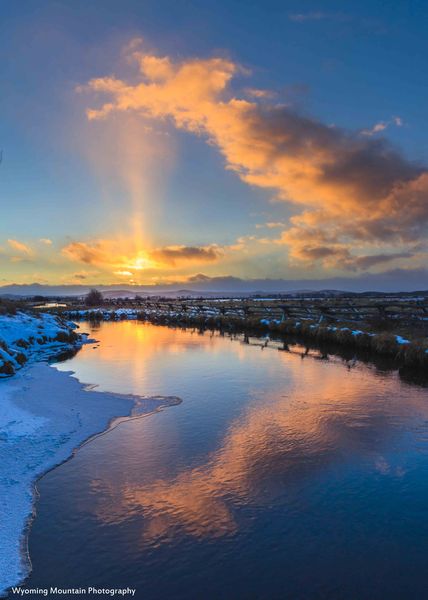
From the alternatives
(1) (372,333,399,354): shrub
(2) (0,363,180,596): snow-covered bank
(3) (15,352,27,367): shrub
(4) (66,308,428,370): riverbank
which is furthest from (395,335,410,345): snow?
(3) (15,352,27,367): shrub

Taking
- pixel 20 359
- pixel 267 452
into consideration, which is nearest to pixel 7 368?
pixel 20 359

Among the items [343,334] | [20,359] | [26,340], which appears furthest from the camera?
[343,334]

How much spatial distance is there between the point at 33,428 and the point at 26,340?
13.1 m

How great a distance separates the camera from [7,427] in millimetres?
7602

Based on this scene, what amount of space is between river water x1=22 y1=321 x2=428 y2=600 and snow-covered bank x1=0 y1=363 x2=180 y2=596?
25 centimetres

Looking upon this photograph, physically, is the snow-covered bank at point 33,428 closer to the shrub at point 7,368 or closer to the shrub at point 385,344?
the shrub at point 7,368

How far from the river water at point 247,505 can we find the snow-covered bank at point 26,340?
798 cm

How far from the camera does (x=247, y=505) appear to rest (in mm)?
5328

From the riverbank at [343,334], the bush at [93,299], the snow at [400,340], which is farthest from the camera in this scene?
the bush at [93,299]

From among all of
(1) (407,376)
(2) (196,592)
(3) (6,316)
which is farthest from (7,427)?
(3) (6,316)

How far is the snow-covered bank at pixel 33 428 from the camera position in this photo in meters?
4.55

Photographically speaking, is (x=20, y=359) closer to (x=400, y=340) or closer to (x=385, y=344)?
(x=385, y=344)

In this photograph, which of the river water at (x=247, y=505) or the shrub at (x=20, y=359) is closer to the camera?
the river water at (x=247, y=505)

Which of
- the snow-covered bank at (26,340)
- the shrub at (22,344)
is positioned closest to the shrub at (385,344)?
the snow-covered bank at (26,340)
